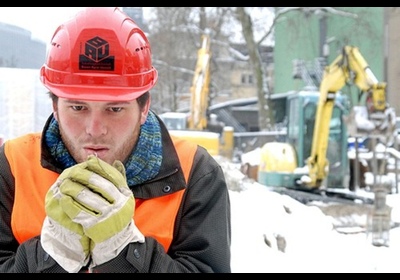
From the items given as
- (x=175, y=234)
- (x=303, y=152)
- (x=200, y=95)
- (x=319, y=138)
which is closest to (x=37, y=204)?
(x=175, y=234)

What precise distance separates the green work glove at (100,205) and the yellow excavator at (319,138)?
27.0ft

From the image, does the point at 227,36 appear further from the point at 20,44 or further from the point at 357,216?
the point at 20,44

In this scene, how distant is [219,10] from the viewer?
22641 mm

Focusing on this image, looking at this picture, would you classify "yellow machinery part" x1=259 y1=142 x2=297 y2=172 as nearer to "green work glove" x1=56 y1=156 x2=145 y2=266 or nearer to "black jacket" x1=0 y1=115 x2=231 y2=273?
"black jacket" x1=0 y1=115 x2=231 y2=273

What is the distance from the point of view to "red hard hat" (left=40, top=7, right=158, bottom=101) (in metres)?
1.66

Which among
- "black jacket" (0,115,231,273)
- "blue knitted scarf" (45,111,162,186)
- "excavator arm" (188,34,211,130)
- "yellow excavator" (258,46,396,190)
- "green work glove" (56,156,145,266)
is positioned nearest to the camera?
"green work glove" (56,156,145,266)

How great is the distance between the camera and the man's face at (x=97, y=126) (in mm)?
1635

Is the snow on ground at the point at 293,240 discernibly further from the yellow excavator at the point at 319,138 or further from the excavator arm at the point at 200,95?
the excavator arm at the point at 200,95

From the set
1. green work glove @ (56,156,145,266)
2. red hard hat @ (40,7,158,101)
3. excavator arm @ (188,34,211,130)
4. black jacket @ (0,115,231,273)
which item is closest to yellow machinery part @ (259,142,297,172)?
excavator arm @ (188,34,211,130)

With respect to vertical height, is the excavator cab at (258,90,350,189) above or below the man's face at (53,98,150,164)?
below

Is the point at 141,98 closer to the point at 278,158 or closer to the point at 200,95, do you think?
the point at 278,158

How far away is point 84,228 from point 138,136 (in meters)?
0.40

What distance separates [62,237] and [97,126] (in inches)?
11.5

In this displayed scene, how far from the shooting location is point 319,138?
10.7 m
